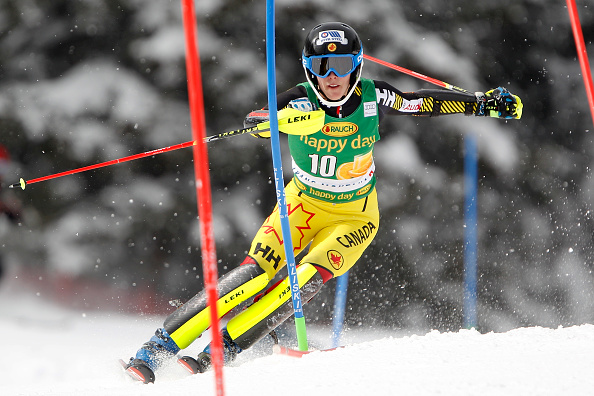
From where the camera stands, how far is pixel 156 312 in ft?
14.9

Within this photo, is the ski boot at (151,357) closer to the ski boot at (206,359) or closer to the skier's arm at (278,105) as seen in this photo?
the ski boot at (206,359)

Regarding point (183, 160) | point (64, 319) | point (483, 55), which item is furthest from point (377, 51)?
point (64, 319)

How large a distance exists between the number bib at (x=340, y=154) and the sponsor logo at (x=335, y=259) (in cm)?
27

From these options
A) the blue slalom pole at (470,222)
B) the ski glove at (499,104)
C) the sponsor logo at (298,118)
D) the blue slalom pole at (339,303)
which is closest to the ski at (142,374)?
the sponsor logo at (298,118)

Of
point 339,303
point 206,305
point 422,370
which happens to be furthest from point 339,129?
point 339,303

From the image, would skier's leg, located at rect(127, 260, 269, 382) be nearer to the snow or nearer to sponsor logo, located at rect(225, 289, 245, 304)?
sponsor logo, located at rect(225, 289, 245, 304)

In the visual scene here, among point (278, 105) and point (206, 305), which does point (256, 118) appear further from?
point (206, 305)

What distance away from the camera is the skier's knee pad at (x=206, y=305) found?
7.52 feet

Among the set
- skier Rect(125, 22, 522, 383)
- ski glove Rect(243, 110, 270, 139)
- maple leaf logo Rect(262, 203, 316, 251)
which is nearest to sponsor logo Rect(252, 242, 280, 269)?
skier Rect(125, 22, 522, 383)

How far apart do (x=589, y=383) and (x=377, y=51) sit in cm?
386

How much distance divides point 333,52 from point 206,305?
46.7 inches

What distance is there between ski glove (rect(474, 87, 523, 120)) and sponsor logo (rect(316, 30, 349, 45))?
2.45ft

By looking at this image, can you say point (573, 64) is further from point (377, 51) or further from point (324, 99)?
point (324, 99)

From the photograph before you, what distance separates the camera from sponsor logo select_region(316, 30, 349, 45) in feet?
7.70
